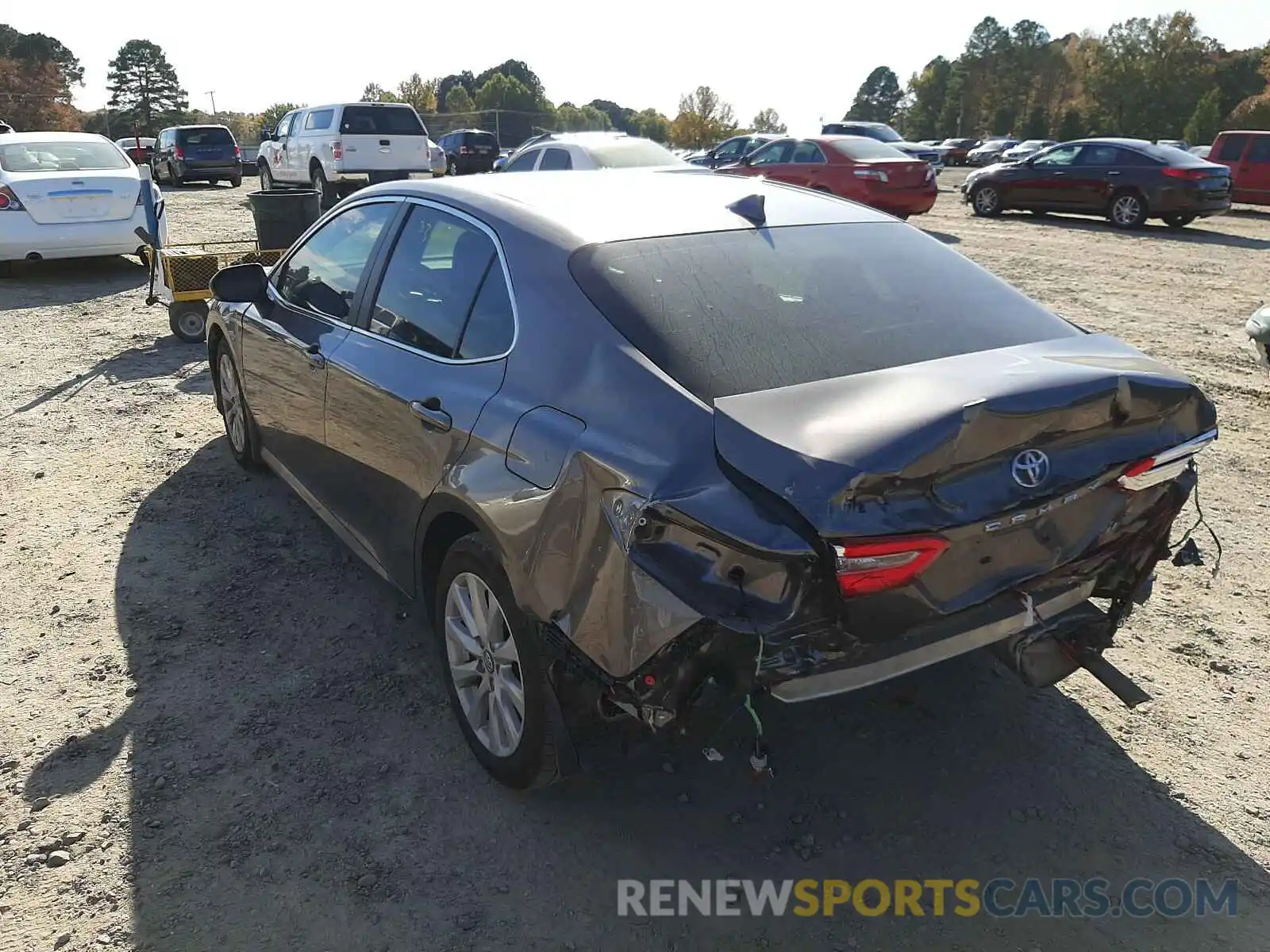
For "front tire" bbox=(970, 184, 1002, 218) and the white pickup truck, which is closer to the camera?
the white pickup truck

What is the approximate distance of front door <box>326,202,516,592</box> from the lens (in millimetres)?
2922

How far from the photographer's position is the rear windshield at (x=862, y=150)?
16.0 meters

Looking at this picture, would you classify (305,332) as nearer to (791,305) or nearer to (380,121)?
(791,305)

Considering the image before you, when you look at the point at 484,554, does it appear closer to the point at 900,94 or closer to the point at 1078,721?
the point at 1078,721

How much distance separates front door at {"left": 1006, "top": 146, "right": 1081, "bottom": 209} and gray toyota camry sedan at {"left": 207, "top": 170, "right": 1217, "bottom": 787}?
1588 cm

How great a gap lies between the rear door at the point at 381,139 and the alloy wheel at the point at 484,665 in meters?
16.6

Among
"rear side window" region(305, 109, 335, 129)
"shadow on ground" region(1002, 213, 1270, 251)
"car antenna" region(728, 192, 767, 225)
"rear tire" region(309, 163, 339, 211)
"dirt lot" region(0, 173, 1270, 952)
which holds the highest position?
"car antenna" region(728, 192, 767, 225)

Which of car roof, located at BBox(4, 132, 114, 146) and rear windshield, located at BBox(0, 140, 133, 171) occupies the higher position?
car roof, located at BBox(4, 132, 114, 146)

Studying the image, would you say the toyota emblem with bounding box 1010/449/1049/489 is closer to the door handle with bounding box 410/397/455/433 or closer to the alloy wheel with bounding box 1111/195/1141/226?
the door handle with bounding box 410/397/455/433

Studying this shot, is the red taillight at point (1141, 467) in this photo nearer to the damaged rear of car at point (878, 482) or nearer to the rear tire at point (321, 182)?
the damaged rear of car at point (878, 482)

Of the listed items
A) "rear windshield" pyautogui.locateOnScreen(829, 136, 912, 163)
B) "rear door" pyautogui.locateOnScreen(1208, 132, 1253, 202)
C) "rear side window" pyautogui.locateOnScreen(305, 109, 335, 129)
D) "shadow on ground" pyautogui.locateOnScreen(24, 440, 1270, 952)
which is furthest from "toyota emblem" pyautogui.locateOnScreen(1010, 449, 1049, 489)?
"rear door" pyautogui.locateOnScreen(1208, 132, 1253, 202)

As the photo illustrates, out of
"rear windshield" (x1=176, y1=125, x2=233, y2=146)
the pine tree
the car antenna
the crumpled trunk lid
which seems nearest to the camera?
the crumpled trunk lid

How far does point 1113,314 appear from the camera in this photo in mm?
9469

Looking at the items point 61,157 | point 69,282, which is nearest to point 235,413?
point 69,282
